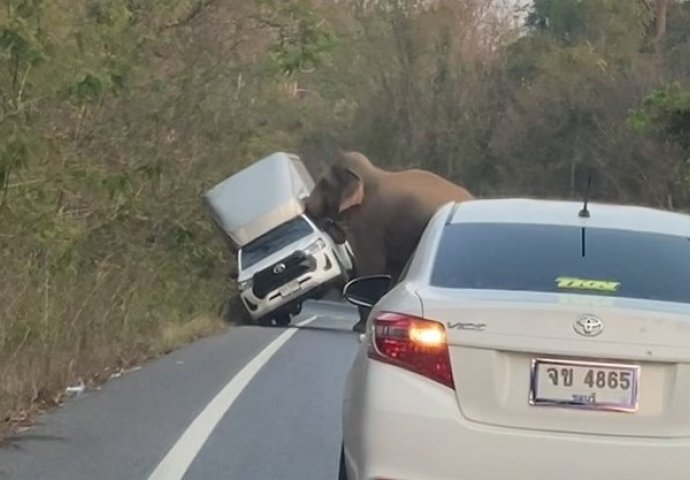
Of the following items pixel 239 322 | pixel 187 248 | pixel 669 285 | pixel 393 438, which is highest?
pixel 669 285

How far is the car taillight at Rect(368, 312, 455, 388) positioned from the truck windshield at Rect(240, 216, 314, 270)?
2087 centimetres

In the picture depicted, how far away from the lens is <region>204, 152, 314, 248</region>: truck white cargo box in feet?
90.3

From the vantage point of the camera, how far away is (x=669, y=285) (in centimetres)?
699

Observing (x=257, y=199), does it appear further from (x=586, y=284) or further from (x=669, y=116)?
(x=586, y=284)

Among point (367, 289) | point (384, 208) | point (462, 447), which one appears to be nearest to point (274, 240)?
point (384, 208)

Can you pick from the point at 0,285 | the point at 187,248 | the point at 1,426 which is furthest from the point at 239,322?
the point at 1,426

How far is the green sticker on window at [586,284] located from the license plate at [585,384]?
0.54m

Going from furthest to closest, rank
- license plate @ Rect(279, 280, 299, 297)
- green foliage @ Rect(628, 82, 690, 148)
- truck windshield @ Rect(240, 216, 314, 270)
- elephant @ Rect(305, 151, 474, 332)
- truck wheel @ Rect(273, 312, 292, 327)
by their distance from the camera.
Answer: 1. truck wheel @ Rect(273, 312, 292, 327)
2. license plate @ Rect(279, 280, 299, 297)
3. truck windshield @ Rect(240, 216, 314, 270)
4. green foliage @ Rect(628, 82, 690, 148)
5. elephant @ Rect(305, 151, 474, 332)

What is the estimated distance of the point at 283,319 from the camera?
2978cm

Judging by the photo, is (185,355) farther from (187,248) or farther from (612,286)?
(612,286)

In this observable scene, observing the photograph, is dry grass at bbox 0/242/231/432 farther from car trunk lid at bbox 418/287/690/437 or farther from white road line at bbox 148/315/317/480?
car trunk lid at bbox 418/287/690/437

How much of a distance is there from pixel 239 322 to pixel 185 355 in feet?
36.5

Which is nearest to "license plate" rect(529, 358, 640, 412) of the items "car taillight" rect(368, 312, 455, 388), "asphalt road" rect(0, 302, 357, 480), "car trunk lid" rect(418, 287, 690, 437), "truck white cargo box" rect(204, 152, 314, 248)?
"car trunk lid" rect(418, 287, 690, 437)

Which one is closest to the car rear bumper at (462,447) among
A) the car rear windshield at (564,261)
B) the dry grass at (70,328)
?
the car rear windshield at (564,261)
